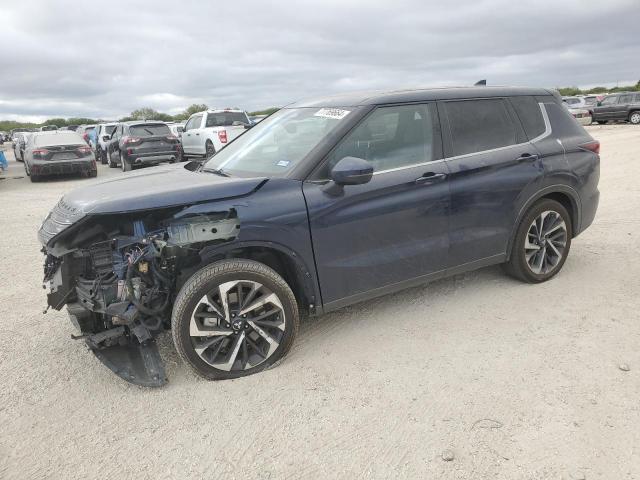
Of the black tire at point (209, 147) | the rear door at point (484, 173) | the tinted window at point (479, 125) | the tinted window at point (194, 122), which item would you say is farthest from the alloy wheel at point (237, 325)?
the tinted window at point (194, 122)

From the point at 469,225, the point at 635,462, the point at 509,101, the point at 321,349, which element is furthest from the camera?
the point at 509,101

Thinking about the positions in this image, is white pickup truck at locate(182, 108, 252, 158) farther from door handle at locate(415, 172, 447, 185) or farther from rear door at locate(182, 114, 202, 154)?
door handle at locate(415, 172, 447, 185)

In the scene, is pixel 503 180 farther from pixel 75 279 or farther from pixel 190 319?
pixel 75 279

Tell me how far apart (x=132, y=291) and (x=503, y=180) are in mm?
2992

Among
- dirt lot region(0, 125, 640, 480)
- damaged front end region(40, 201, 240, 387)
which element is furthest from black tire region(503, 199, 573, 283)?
damaged front end region(40, 201, 240, 387)

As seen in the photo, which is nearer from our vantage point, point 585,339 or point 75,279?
point 75,279

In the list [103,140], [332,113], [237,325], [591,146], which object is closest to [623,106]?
[103,140]

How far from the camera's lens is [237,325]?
326 centimetres

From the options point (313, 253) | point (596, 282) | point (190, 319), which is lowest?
point (596, 282)

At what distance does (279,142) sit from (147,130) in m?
13.7

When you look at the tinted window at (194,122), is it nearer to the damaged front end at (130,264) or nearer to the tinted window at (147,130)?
the tinted window at (147,130)

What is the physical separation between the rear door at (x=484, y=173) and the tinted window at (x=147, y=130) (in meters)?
13.8

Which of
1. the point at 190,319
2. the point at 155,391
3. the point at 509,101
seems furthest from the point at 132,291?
the point at 509,101

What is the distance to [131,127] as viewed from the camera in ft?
53.4
